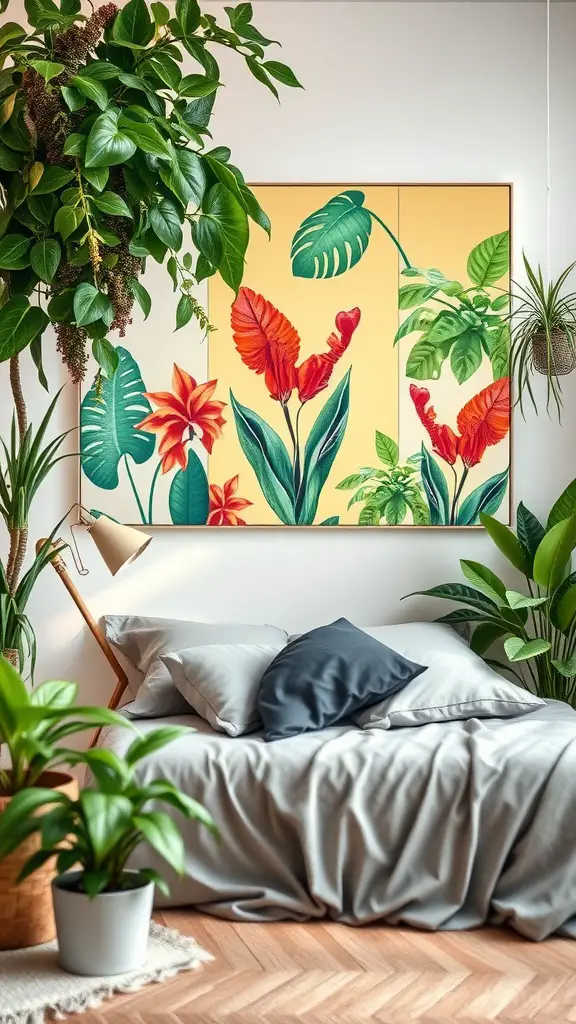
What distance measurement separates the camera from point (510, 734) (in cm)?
302

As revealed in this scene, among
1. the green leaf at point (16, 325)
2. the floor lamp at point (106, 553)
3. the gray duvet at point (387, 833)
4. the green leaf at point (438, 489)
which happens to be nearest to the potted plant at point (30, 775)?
the gray duvet at point (387, 833)

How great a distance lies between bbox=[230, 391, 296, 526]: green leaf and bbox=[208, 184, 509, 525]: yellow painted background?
0.08 ft

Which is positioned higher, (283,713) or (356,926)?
(283,713)

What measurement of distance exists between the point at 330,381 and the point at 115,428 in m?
0.84

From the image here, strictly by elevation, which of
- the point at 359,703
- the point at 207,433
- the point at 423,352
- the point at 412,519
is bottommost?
the point at 359,703

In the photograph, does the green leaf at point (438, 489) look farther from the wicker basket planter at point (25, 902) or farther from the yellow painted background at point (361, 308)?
the wicker basket planter at point (25, 902)

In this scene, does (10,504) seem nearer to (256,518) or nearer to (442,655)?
(256,518)

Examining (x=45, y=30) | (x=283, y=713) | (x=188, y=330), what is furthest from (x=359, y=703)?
(x=45, y=30)

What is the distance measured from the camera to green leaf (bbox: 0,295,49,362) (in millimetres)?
2279

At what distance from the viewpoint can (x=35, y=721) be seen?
2.29m

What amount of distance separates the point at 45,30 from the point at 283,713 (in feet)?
6.23

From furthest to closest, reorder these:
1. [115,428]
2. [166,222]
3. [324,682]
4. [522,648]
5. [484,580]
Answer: [115,428], [484,580], [522,648], [324,682], [166,222]

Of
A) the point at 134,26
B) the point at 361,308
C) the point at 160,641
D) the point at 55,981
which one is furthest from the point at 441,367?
the point at 55,981

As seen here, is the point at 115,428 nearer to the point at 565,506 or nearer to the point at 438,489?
the point at 438,489
